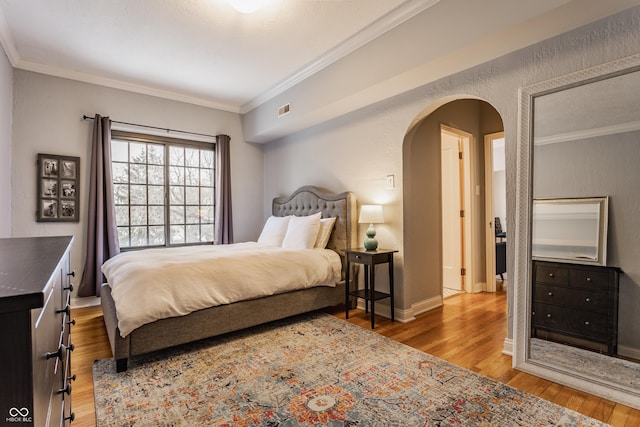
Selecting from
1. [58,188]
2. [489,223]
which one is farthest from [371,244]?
[58,188]

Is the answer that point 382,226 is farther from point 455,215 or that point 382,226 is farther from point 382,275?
point 455,215

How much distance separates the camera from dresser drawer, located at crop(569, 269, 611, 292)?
2012 millimetres

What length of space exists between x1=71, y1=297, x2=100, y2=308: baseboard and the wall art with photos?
94cm

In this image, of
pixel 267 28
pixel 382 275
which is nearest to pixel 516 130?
pixel 382 275

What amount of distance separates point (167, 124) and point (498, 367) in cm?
470

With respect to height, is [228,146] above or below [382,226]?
above

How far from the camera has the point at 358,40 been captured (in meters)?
3.10

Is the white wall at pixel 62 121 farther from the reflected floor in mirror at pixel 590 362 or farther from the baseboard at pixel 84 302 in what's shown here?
the reflected floor in mirror at pixel 590 362

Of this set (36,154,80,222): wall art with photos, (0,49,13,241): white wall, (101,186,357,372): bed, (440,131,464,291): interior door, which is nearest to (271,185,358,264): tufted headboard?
(101,186,357,372): bed

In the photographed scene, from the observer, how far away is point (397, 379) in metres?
2.15

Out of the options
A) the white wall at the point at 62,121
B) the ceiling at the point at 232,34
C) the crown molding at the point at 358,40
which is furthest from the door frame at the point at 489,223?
the white wall at the point at 62,121

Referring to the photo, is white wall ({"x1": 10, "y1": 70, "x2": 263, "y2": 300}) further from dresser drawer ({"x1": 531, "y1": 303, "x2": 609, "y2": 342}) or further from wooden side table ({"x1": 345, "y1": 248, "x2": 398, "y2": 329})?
dresser drawer ({"x1": 531, "y1": 303, "x2": 609, "y2": 342})

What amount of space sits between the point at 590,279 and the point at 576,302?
0.59 feet

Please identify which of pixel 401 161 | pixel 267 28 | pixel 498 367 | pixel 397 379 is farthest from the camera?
pixel 401 161
